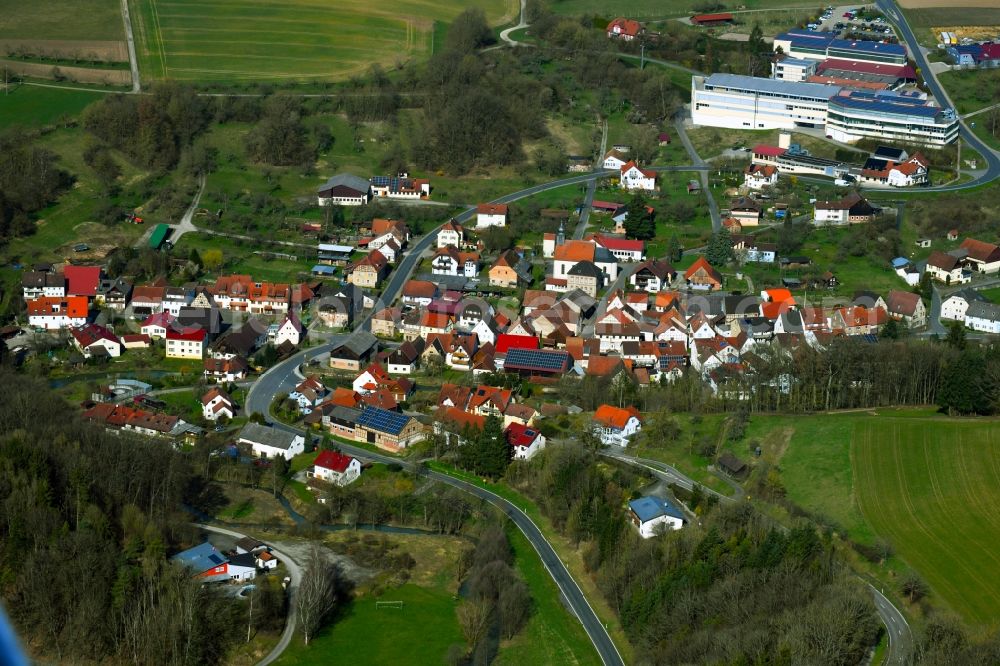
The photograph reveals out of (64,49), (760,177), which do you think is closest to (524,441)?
(760,177)

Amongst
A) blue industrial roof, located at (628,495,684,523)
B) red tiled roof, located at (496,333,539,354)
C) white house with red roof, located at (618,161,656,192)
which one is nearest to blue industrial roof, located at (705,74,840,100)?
white house with red roof, located at (618,161,656,192)

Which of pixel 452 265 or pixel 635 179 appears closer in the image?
pixel 452 265

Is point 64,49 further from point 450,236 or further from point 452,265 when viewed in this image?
point 452,265

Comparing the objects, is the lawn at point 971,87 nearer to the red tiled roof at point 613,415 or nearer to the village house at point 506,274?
the village house at point 506,274

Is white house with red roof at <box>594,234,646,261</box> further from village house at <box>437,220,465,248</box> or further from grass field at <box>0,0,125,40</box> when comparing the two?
grass field at <box>0,0,125,40</box>

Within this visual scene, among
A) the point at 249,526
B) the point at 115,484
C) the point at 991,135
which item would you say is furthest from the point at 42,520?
the point at 991,135

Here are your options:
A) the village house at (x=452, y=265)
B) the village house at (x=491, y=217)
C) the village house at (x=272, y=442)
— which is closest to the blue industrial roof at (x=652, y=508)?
the village house at (x=272, y=442)

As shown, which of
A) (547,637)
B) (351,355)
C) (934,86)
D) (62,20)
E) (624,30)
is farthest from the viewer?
(624,30)
